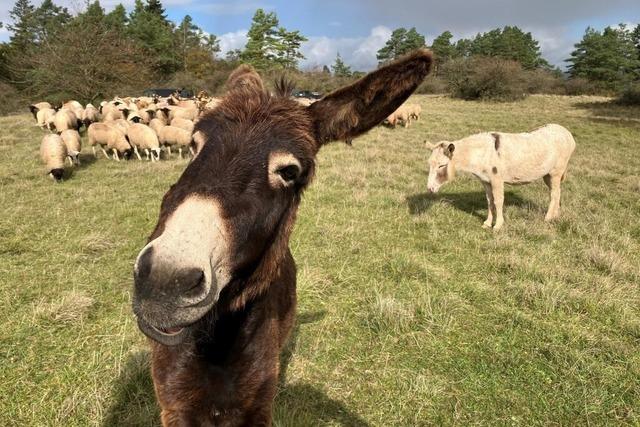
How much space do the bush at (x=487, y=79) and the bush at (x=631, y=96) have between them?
9.40 metres

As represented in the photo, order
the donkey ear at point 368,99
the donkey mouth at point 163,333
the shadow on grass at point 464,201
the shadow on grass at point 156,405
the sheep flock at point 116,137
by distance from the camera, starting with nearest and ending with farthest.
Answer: the donkey mouth at point 163,333
the donkey ear at point 368,99
the shadow on grass at point 156,405
the shadow on grass at point 464,201
the sheep flock at point 116,137

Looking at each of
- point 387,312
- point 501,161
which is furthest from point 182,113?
point 387,312

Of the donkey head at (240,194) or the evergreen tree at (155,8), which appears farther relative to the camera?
the evergreen tree at (155,8)

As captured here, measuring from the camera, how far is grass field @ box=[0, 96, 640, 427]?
3.56 m

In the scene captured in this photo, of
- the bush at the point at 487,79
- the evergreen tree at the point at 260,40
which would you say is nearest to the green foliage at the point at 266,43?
the evergreen tree at the point at 260,40

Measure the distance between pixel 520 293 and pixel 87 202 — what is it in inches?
381

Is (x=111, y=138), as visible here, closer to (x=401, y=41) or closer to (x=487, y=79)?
(x=487, y=79)

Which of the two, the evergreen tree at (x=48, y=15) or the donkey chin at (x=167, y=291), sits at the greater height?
the evergreen tree at (x=48, y=15)

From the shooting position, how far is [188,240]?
1.44 m

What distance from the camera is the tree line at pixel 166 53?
29.3m

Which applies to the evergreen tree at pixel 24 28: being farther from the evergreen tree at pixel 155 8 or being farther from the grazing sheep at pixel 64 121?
the grazing sheep at pixel 64 121

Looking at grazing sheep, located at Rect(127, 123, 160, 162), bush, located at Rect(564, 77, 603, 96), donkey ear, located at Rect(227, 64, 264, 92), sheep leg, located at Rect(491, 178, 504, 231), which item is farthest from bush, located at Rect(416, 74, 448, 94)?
donkey ear, located at Rect(227, 64, 264, 92)

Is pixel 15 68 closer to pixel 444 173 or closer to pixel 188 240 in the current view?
pixel 444 173

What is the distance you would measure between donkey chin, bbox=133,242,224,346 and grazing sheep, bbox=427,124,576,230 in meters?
7.90
